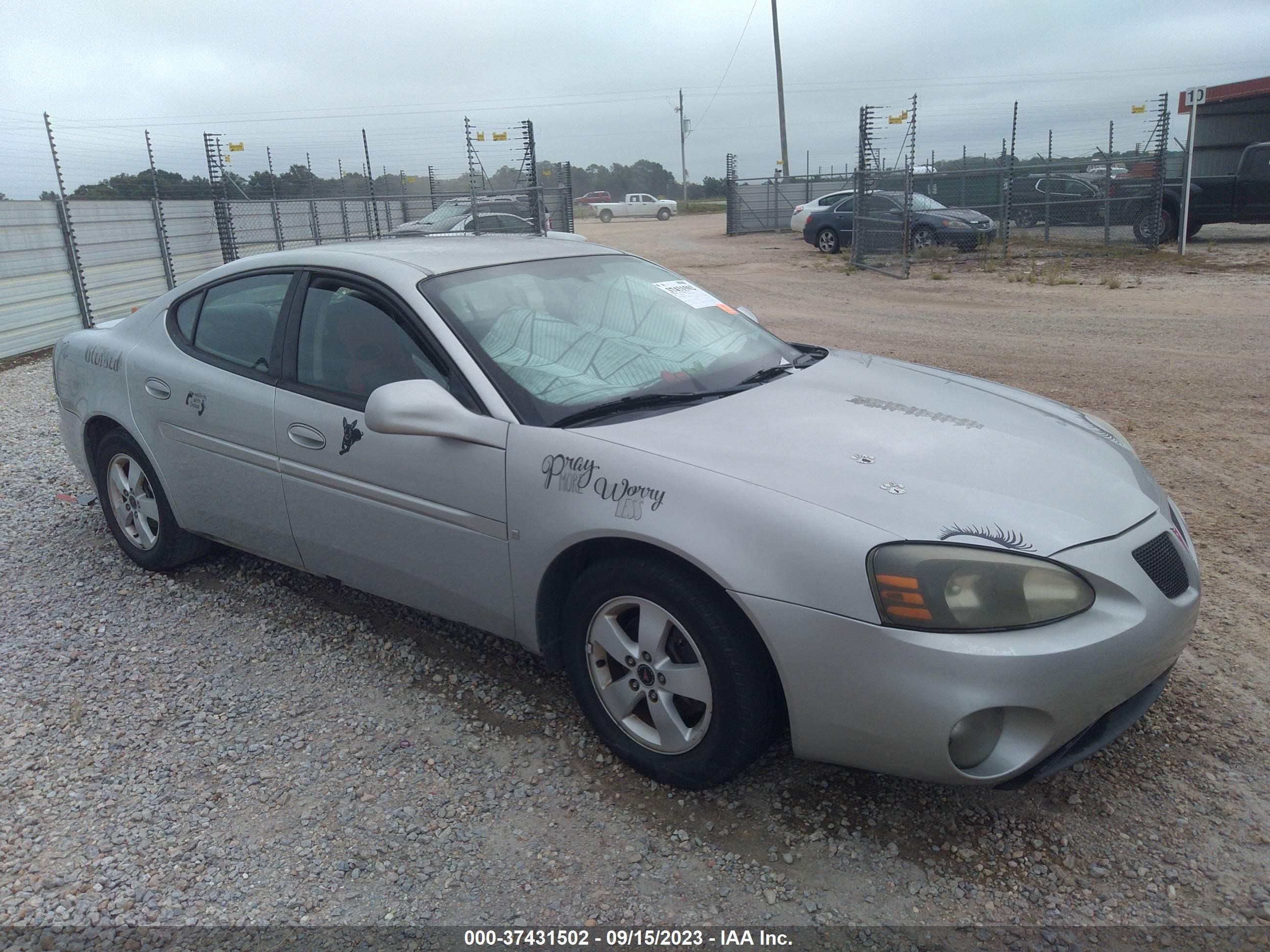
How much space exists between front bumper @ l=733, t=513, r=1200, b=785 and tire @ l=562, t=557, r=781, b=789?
0.30ft

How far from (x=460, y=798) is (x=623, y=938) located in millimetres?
738

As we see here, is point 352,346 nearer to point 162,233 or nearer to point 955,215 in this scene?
point 162,233

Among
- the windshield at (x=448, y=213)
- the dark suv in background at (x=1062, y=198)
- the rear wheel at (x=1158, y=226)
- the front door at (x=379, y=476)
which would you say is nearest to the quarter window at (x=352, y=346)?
the front door at (x=379, y=476)

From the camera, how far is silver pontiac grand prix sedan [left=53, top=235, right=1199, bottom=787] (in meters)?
2.29

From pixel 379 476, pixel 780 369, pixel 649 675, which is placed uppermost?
pixel 780 369

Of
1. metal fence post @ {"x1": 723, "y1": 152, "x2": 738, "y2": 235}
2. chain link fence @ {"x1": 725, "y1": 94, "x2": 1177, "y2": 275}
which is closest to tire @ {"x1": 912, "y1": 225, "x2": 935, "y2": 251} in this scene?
chain link fence @ {"x1": 725, "y1": 94, "x2": 1177, "y2": 275}

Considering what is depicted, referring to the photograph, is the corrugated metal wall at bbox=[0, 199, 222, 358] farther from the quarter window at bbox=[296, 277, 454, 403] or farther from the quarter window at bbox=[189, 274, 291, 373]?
the quarter window at bbox=[296, 277, 454, 403]

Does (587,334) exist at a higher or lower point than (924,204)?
lower

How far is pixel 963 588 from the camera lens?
2264 millimetres

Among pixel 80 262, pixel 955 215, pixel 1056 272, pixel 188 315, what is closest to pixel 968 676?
pixel 188 315

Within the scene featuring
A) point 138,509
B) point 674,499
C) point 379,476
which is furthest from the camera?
point 138,509

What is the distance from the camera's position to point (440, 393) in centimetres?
294

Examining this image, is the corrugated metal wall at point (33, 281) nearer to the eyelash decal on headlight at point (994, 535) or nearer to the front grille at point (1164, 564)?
the eyelash decal on headlight at point (994, 535)

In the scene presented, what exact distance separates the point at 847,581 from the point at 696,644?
47cm
